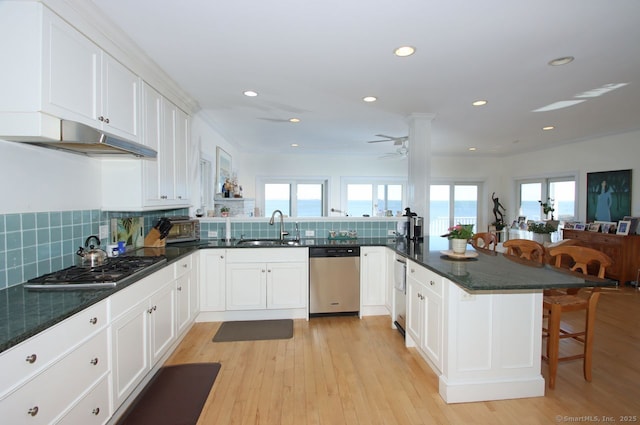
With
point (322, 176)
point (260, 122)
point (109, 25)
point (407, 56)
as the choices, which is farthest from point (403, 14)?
point (322, 176)

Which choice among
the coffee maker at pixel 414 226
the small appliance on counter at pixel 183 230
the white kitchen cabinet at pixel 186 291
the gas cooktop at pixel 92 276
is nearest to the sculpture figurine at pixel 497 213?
the coffee maker at pixel 414 226

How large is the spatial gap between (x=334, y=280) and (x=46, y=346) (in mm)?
2718

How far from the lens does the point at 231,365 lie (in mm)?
2688

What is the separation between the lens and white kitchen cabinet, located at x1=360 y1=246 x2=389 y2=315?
375cm

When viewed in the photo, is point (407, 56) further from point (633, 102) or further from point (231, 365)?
point (633, 102)

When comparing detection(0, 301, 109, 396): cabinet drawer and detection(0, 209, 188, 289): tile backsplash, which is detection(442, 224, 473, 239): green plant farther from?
detection(0, 209, 188, 289): tile backsplash

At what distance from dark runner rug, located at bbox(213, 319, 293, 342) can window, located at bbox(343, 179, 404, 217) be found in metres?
4.58

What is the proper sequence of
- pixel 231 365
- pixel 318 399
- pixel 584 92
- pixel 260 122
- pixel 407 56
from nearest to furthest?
pixel 318 399 → pixel 407 56 → pixel 231 365 → pixel 584 92 → pixel 260 122

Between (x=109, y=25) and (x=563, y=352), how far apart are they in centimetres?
440

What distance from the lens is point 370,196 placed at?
799cm

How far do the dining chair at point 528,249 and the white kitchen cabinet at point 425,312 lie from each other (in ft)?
3.69

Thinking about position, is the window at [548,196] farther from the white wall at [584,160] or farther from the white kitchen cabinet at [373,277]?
the white kitchen cabinet at [373,277]

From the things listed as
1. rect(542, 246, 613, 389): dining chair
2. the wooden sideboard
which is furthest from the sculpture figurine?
rect(542, 246, 613, 389): dining chair

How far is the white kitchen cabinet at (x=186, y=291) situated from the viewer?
2.90m
